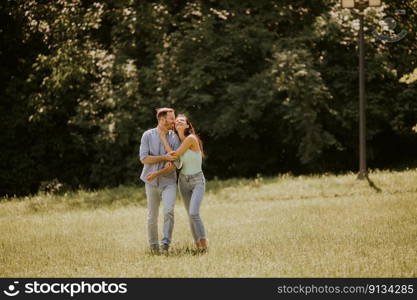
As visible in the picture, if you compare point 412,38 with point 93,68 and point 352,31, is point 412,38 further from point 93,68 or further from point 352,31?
point 93,68

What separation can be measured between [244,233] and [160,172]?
207 cm

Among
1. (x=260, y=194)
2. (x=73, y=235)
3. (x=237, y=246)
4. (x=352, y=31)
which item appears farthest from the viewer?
(x=352, y=31)

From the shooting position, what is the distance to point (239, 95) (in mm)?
17734

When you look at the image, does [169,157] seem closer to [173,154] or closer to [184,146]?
[173,154]

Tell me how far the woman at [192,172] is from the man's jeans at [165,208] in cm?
22

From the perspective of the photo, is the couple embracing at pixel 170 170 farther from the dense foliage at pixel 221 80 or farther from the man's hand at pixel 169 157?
the dense foliage at pixel 221 80

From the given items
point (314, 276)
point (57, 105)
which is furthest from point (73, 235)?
point (57, 105)

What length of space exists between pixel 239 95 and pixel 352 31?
371 centimetres

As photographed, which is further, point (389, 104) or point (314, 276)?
point (389, 104)

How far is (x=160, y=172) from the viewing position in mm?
8258

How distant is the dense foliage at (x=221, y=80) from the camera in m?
17.5

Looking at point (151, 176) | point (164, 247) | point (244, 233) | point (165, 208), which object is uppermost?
point (151, 176)

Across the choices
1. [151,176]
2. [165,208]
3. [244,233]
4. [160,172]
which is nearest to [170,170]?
[160,172]

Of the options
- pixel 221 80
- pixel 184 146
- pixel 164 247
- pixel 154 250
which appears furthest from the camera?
pixel 221 80
